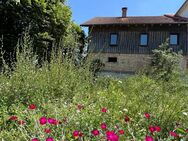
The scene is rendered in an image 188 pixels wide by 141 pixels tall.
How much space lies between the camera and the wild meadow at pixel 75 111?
4.07m

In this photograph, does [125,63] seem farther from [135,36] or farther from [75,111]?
[75,111]

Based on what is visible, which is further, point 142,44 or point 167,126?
point 142,44

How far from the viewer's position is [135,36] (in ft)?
115

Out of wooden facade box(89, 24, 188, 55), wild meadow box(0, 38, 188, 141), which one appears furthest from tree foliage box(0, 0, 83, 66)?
wooden facade box(89, 24, 188, 55)

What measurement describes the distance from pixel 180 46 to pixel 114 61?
5.99 m

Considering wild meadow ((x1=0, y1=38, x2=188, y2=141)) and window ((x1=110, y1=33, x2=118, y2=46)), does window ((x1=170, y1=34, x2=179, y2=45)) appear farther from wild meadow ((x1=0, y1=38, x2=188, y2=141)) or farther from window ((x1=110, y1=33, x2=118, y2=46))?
wild meadow ((x1=0, y1=38, x2=188, y2=141))

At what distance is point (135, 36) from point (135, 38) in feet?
0.59

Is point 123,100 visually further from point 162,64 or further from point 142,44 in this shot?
point 142,44

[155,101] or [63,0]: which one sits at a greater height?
[63,0]

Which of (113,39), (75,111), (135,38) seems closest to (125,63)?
(135,38)

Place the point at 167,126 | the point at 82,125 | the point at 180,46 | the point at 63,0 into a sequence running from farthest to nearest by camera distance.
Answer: the point at 180,46 < the point at 63,0 < the point at 167,126 < the point at 82,125

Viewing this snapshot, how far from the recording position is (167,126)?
5.14 metres

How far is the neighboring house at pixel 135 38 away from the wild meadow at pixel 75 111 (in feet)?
85.9

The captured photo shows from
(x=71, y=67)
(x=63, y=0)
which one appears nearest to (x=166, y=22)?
(x=63, y=0)
